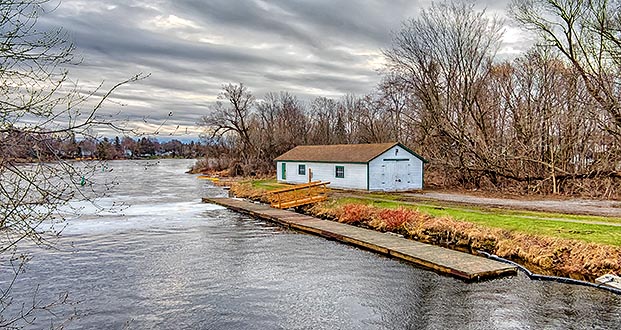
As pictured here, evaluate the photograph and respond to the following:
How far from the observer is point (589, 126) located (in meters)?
22.3

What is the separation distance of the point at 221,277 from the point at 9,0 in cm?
860

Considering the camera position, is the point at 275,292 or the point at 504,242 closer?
the point at 275,292

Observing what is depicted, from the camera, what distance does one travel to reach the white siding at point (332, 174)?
81.6 ft

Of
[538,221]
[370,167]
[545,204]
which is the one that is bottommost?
[538,221]

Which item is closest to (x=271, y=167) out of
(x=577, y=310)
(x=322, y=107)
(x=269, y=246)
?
(x=322, y=107)

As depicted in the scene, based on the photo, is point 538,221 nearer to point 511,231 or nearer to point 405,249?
point 511,231

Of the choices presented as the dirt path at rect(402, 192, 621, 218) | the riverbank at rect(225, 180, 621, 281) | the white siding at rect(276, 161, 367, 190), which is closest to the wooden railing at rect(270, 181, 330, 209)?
the riverbank at rect(225, 180, 621, 281)

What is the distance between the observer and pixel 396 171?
83.1 feet

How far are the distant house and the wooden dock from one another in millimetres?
5845

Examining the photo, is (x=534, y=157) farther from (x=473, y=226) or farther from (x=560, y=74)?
(x=473, y=226)

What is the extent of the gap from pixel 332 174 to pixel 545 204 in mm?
11925

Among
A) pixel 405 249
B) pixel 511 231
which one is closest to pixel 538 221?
pixel 511 231

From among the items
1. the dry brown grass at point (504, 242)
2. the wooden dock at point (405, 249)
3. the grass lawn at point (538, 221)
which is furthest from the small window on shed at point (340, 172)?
the dry brown grass at point (504, 242)

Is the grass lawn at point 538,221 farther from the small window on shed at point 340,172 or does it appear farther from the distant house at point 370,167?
the small window on shed at point 340,172
